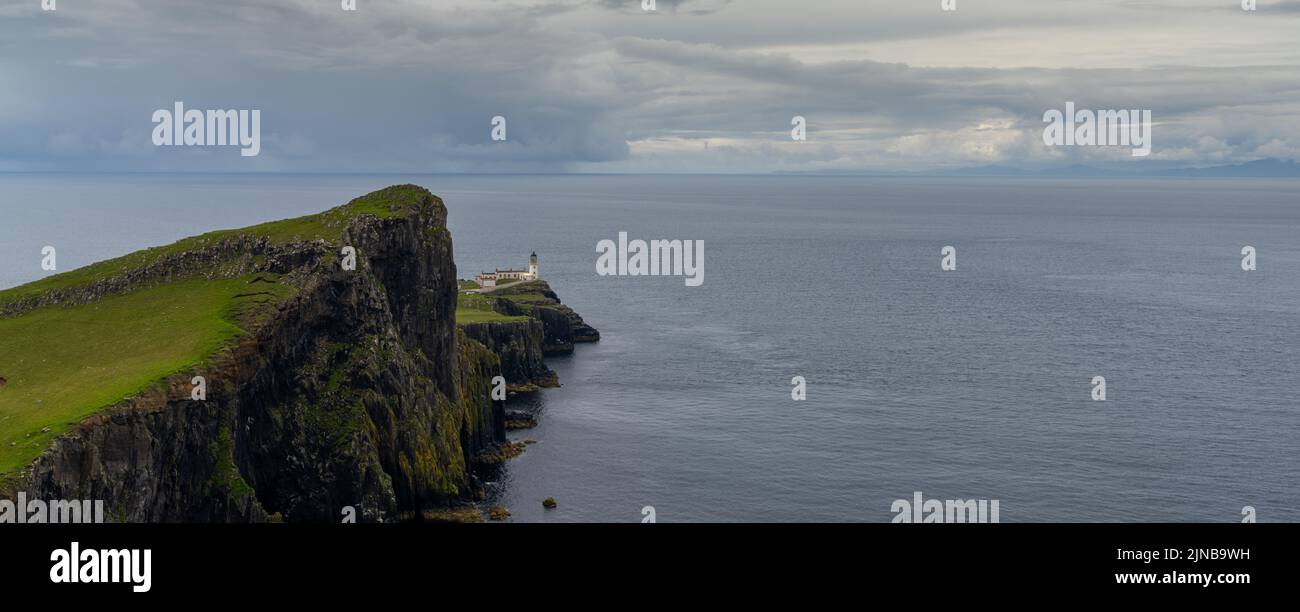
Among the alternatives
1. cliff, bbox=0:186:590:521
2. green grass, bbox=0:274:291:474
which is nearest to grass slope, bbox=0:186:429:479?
green grass, bbox=0:274:291:474

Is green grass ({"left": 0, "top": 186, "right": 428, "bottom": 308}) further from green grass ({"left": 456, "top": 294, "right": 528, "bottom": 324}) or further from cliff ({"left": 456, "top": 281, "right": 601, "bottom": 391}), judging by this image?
green grass ({"left": 456, "top": 294, "right": 528, "bottom": 324})

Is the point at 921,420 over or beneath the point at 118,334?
beneath

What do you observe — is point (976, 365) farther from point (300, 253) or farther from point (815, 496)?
point (300, 253)

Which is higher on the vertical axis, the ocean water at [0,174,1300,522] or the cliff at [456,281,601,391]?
the cliff at [456,281,601,391]

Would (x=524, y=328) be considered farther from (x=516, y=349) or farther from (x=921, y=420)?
(x=921, y=420)

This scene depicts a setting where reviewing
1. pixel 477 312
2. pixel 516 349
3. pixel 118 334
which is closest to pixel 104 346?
pixel 118 334
